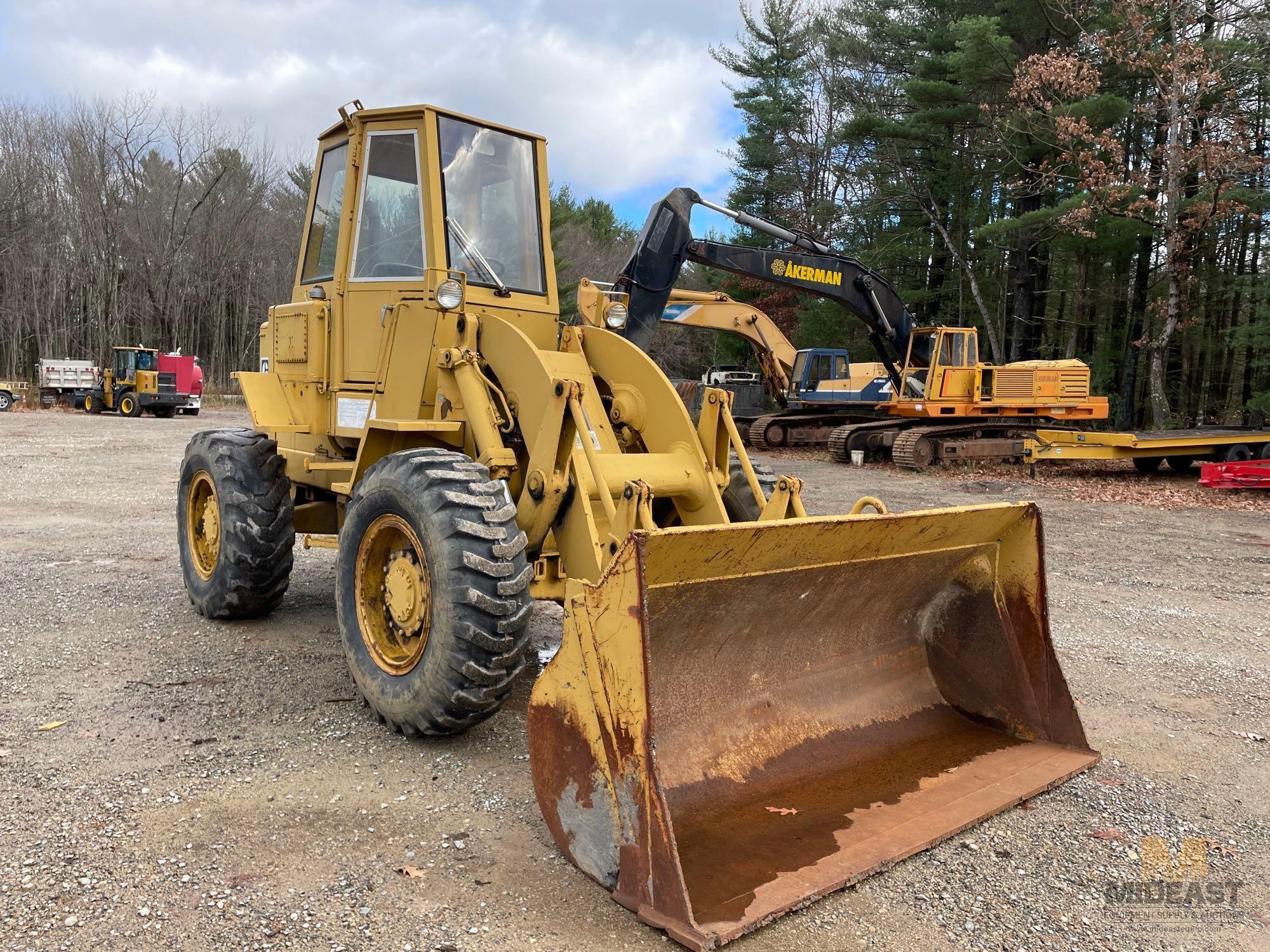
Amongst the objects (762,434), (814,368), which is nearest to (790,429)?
(762,434)

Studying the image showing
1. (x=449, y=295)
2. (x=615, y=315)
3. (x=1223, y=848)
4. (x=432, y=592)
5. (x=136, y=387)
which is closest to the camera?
(x=1223, y=848)

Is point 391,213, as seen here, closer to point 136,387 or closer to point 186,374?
point 186,374

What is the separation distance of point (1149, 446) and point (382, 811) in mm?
15317

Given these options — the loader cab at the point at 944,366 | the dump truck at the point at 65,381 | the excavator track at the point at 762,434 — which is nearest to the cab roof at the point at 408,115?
the loader cab at the point at 944,366

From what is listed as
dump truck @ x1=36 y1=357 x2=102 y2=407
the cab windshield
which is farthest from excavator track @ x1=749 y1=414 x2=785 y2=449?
dump truck @ x1=36 y1=357 x2=102 y2=407

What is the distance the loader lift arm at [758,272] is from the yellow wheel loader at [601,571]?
5604 mm

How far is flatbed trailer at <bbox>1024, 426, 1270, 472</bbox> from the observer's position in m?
15.3

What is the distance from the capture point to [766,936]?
266 cm

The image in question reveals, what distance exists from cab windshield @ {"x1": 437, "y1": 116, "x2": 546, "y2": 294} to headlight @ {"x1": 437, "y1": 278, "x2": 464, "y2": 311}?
1.06 ft

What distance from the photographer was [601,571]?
3.91 meters

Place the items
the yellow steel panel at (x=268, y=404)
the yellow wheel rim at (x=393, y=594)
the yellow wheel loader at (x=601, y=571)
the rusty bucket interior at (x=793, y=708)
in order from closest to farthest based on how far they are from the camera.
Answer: the rusty bucket interior at (x=793, y=708)
the yellow wheel loader at (x=601, y=571)
the yellow wheel rim at (x=393, y=594)
the yellow steel panel at (x=268, y=404)

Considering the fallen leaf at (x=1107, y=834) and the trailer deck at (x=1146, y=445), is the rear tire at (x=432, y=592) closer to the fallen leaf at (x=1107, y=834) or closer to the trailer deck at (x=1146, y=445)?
the fallen leaf at (x=1107, y=834)

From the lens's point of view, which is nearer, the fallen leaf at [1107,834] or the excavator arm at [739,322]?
the fallen leaf at [1107,834]

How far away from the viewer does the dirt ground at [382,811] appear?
8.83ft
